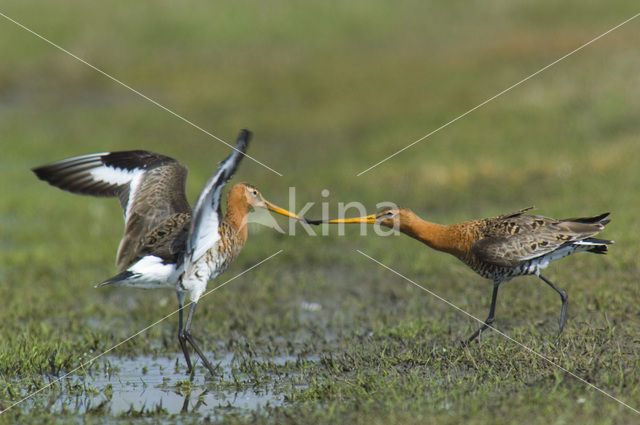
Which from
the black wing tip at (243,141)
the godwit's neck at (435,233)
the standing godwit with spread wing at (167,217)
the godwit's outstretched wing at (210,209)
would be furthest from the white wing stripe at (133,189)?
the godwit's neck at (435,233)

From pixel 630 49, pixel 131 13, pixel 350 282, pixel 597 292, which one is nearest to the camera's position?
pixel 597 292

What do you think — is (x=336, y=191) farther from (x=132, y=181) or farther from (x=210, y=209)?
(x=210, y=209)

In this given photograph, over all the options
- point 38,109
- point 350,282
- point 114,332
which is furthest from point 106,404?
point 38,109

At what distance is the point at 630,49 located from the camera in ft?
62.2

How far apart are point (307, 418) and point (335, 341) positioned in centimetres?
212

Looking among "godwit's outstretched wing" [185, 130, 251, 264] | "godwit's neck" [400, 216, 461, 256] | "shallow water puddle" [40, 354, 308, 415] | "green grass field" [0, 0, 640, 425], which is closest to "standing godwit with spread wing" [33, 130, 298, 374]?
"godwit's outstretched wing" [185, 130, 251, 264]

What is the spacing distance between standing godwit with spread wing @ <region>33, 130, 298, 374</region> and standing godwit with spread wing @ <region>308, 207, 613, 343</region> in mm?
1181

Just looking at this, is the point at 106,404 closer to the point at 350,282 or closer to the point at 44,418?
the point at 44,418

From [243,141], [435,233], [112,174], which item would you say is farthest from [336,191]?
[243,141]

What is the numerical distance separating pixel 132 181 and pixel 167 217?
2.14 ft

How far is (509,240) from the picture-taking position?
22.1ft

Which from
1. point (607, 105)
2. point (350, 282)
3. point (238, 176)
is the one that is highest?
point (607, 105)

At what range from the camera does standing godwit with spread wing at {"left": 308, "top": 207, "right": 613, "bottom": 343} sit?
6691 millimetres

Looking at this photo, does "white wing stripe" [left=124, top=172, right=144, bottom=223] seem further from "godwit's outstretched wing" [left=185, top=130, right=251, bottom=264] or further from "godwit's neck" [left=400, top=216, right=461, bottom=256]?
"godwit's neck" [left=400, top=216, right=461, bottom=256]
